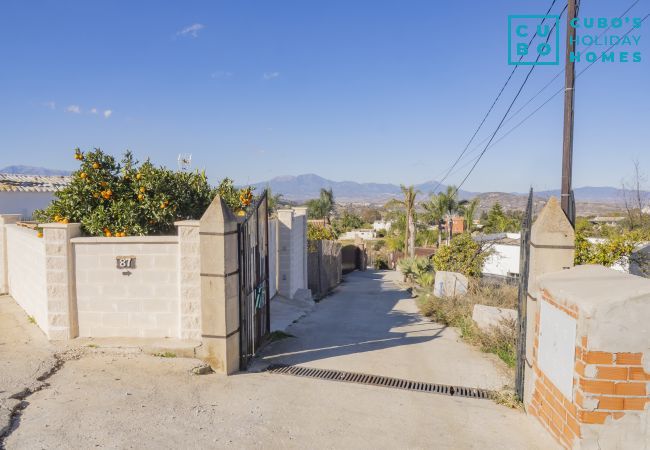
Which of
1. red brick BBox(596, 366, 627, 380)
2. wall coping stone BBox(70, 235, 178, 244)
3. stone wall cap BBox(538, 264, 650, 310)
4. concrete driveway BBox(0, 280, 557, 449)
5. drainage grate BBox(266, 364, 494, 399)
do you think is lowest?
drainage grate BBox(266, 364, 494, 399)

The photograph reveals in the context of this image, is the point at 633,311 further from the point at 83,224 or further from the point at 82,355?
the point at 83,224

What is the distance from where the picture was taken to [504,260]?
2333cm

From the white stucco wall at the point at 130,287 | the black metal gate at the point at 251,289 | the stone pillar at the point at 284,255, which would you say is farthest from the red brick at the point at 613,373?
the stone pillar at the point at 284,255

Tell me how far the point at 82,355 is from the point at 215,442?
10.7 ft

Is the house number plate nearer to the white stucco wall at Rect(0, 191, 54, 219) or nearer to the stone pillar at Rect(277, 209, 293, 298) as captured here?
the stone pillar at Rect(277, 209, 293, 298)

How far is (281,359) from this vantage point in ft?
23.8

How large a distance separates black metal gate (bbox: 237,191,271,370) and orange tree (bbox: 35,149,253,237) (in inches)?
65.2

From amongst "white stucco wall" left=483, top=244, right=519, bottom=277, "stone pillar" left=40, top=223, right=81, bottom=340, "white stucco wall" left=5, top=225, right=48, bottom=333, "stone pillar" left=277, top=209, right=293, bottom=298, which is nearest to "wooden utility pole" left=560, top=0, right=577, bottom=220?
"stone pillar" left=277, top=209, right=293, bottom=298

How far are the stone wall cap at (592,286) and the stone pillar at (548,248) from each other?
0.13 meters

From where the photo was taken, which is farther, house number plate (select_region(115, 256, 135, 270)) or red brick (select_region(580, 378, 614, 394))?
house number plate (select_region(115, 256, 135, 270))

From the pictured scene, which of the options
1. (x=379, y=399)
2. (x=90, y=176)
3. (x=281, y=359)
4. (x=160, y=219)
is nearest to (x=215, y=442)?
(x=379, y=399)

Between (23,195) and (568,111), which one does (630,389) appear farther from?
(23,195)

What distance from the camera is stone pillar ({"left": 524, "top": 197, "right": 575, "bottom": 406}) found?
5.20 metres

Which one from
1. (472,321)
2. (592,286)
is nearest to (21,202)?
(472,321)
